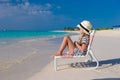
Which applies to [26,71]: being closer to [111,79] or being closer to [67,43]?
[67,43]

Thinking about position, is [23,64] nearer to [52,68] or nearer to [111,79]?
[52,68]

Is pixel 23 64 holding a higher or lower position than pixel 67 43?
lower

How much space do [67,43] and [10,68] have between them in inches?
64.5

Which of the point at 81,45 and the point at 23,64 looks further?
the point at 23,64

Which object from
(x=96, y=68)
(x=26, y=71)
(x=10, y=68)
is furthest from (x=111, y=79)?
(x=10, y=68)

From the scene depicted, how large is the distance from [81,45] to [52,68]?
95cm

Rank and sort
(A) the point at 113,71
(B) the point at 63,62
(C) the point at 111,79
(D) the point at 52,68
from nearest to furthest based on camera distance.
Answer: (C) the point at 111,79 → (A) the point at 113,71 → (D) the point at 52,68 → (B) the point at 63,62

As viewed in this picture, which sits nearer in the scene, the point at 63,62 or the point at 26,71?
the point at 26,71

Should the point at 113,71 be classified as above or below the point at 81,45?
below

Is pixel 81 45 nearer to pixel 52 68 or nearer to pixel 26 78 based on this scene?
pixel 52 68

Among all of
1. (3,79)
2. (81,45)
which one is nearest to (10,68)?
(3,79)

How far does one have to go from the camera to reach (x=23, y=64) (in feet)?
26.9

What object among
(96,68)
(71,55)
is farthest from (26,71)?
(96,68)

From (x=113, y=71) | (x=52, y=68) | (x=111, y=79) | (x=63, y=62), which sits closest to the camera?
(x=111, y=79)
